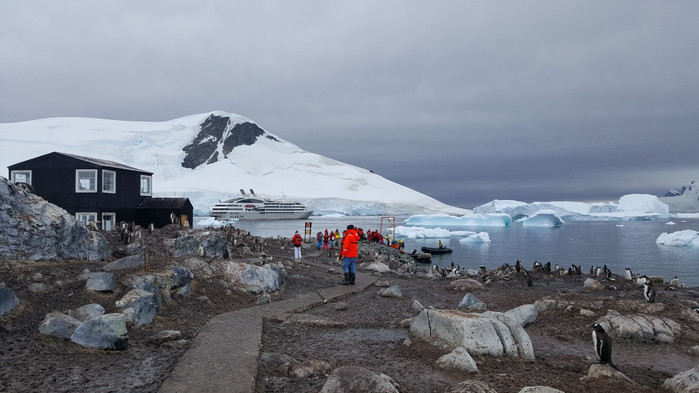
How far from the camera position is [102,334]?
22.3 ft

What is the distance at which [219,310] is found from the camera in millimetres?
9914

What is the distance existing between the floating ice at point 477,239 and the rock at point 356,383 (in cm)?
5151

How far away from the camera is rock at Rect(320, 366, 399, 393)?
5410mm

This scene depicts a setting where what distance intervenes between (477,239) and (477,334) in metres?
51.1

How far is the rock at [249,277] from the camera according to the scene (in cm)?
1198

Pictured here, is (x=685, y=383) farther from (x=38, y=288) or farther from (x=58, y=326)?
(x=38, y=288)

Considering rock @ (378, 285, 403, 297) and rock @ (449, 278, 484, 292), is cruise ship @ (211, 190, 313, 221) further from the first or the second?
rock @ (378, 285, 403, 297)

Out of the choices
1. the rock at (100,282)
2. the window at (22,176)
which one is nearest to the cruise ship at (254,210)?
the window at (22,176)

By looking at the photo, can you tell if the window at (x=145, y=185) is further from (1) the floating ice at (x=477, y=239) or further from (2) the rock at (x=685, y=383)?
(1) the floating ice at (x=477, y=239)

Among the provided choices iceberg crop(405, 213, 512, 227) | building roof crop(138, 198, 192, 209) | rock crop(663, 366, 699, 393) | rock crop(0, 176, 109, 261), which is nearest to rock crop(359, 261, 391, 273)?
rock crop(0, 176, 109, 261)

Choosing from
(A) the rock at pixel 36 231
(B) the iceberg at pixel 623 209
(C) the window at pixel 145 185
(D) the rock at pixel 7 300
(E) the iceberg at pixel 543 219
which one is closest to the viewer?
(D) the rock at pixel 7 300

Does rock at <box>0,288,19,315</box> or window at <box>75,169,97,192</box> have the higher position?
window at <box>75,169,97,192</box>

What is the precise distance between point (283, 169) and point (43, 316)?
597ft

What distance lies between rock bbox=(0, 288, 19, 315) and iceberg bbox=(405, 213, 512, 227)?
7610 centimetres
